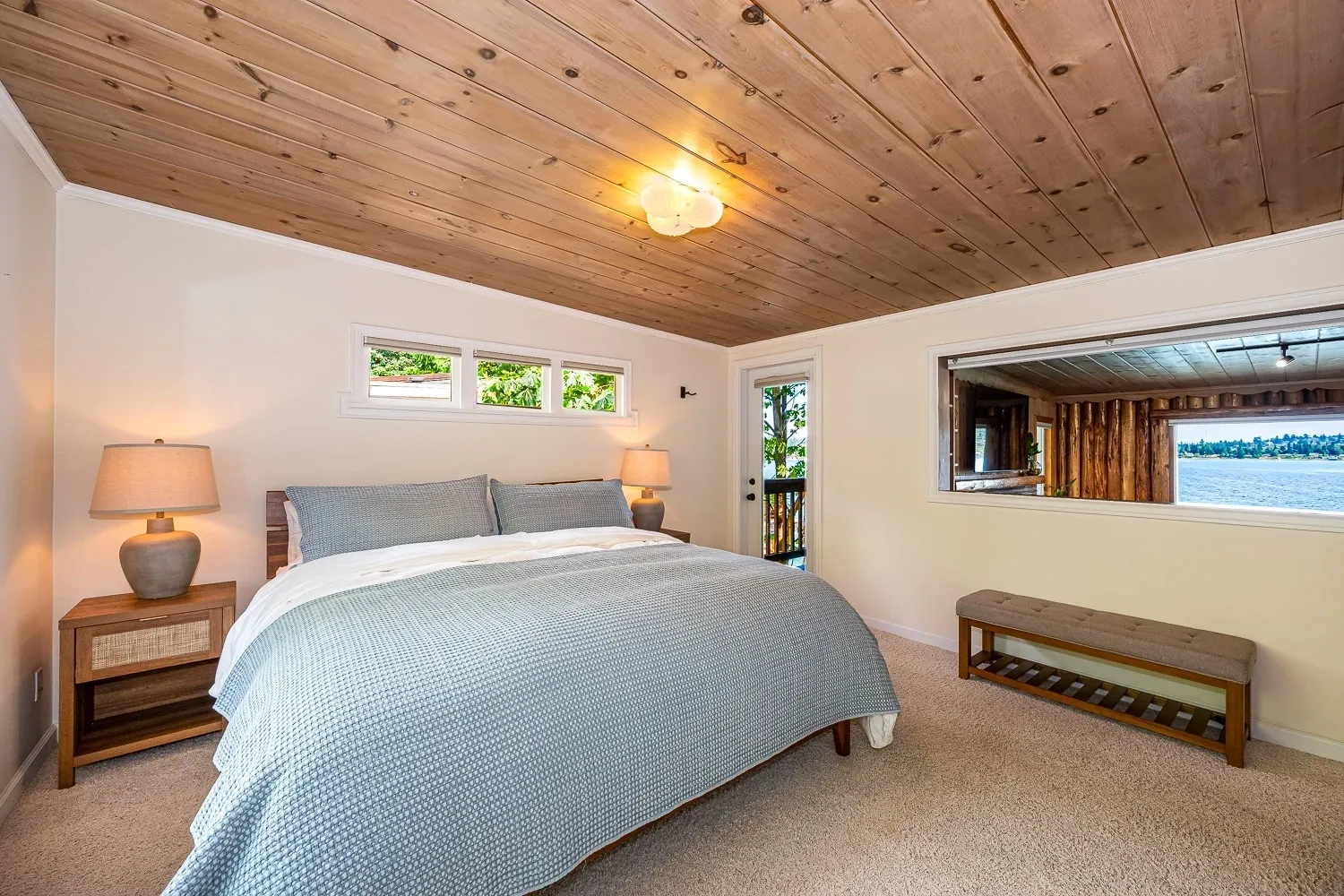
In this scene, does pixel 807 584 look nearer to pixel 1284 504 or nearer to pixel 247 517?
pixel 1284 504

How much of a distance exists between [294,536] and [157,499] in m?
0.56

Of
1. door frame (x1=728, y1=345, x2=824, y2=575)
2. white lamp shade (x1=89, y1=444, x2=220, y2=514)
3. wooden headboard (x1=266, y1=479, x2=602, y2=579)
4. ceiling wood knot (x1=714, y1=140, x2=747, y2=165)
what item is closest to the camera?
→ ceiling wood knot (x1=714, y1=140, x2=747, y2=165)

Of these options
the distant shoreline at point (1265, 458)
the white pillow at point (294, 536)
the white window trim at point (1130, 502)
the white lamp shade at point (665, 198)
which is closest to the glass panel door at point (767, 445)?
the white window trim at point (1130, 502)

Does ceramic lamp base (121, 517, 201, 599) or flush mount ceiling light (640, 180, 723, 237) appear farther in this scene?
ceramic lamp base (121, 517, 201, 599)

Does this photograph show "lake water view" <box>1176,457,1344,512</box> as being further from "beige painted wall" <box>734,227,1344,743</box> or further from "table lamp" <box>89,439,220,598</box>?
"table lamp" <box>89,439,220,598</box>

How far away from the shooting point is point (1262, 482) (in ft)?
8.55

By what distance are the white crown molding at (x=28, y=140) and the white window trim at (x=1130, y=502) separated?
13.7 ft

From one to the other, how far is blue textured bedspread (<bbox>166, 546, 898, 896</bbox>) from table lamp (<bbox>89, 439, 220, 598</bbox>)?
0.78m

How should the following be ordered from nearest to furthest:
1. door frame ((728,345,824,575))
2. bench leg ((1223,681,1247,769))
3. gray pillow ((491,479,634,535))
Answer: bench leg ((1223,681,1247,769)), gray pillow ((491,479,634,535)), door frame ((728,345,824,575))

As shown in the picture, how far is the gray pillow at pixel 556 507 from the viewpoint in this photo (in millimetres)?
3150

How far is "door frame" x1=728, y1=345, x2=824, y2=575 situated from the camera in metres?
4.29

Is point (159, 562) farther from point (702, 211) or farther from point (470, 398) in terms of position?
point (702, 211)

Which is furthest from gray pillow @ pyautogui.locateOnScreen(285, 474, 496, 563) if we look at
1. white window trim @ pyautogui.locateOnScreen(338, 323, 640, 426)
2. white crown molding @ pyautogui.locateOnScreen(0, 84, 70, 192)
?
white crown molding @ pyautogui.locateOnScreen(0, 84, 70, 192)

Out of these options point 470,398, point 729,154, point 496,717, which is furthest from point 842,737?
point 470,398
